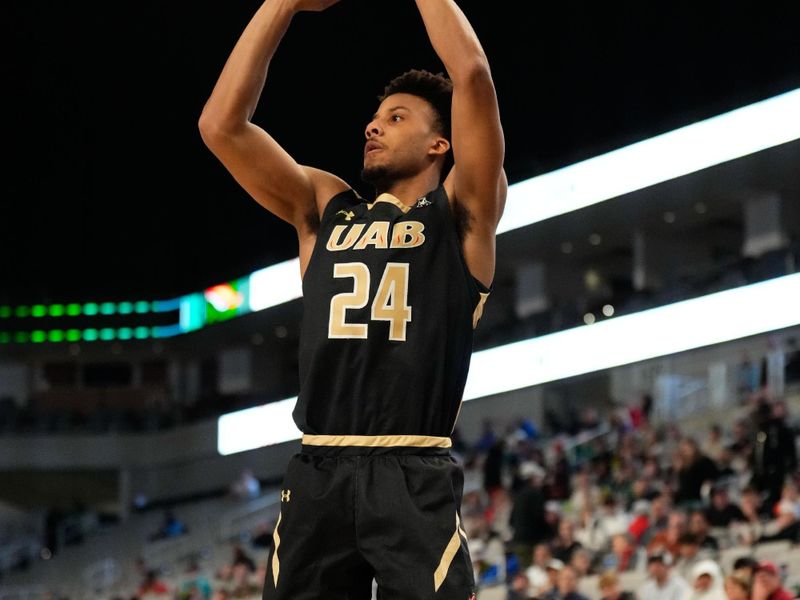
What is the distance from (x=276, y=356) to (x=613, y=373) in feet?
39.2

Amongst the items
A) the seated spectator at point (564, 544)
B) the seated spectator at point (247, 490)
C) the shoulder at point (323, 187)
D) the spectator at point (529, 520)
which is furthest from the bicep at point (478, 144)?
the seated spectator at point (247, 490)

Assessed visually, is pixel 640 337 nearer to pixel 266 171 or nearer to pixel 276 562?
pixel 266 171

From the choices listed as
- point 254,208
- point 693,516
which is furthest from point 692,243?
point 693,516

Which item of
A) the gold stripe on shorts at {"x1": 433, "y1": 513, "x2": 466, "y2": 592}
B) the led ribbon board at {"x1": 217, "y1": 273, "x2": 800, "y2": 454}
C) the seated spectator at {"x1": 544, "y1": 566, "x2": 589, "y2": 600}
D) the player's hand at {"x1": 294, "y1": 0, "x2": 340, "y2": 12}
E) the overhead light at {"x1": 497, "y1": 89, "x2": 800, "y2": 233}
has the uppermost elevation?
the overhead light at {"x1": 497, "y1": 89, "x2": 800, "y2": 233}

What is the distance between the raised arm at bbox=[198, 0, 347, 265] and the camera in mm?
3650

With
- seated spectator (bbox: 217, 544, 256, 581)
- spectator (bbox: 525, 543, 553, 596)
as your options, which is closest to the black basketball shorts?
spectator (bbox: 525, 543, 553, 596)

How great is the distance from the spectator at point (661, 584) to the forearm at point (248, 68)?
6.61 meters

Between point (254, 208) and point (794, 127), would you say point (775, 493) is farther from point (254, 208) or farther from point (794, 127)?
point (254, 208)

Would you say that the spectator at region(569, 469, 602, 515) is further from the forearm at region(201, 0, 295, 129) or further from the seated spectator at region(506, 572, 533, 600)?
the forearm at region(201, 0, 295, 129)

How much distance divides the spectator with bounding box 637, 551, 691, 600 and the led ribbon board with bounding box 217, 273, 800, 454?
35.9 feet

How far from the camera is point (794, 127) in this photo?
66.8 feet

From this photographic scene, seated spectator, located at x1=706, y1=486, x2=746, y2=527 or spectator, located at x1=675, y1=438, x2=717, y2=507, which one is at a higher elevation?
spectator, located at x1=675, y1=438, x2=717, y2=507

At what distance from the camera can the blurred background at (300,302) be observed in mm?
16609

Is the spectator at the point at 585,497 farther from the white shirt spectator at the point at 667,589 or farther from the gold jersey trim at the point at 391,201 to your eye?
the gold jersey trim at the point at 391,201
